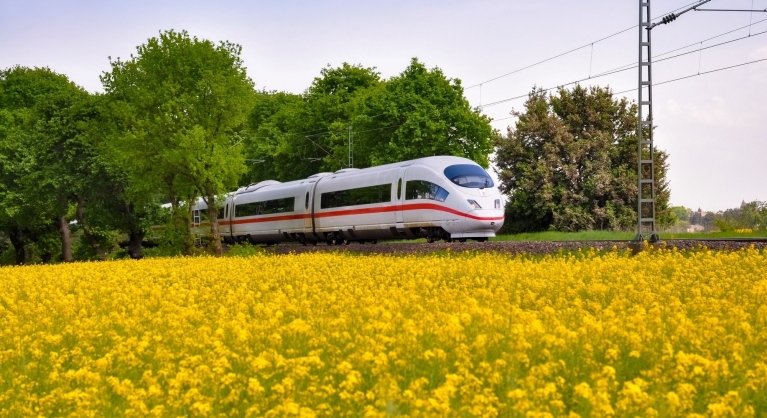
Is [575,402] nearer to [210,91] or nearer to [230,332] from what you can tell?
[230,332]

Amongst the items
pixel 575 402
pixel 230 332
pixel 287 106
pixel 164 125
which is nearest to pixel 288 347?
pixel 230 332

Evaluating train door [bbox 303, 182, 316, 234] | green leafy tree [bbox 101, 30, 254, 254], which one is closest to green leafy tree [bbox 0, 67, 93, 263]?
green leafy tree [bbox 101, 30, 254, 254]

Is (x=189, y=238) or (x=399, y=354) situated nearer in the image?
(x=399, y=354)

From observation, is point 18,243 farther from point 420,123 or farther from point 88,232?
point 420,123

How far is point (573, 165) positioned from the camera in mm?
47594

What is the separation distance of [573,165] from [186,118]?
22383mm

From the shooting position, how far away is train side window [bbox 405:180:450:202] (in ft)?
100

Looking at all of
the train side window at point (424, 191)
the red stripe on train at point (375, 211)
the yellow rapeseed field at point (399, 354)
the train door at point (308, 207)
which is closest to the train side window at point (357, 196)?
the red stripe on train at point (375, 211)

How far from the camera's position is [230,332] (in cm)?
984

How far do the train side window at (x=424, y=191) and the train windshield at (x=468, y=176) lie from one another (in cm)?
61

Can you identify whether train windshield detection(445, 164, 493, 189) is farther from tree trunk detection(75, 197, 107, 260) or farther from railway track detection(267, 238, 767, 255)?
tree trunk detection(75, 197, 107, 260)

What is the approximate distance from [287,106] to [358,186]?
115ft

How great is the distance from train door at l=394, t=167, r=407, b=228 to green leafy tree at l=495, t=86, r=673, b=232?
51.5 ft

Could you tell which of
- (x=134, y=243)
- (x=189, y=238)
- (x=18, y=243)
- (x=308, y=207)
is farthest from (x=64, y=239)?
(x=308, y=207)
